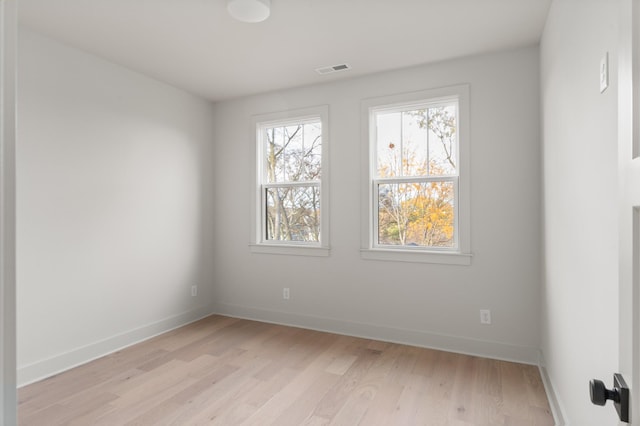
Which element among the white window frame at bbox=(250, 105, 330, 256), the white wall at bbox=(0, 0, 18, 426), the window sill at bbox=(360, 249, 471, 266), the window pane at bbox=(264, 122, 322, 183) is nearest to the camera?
the white wall at bbox=(0, 0, 18, 426)

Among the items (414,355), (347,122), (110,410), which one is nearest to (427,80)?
(347,122)

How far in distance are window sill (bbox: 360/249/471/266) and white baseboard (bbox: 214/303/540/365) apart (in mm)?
663

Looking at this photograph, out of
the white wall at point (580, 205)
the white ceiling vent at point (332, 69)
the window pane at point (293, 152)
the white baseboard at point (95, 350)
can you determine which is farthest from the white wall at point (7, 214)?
the window pane at point (293, 152)

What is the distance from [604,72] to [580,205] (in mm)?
651

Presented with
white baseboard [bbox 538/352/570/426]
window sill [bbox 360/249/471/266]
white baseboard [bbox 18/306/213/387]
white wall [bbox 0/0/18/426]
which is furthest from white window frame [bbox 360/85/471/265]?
white wall [bbox 0/0/18/426]

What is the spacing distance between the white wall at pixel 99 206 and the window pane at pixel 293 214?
0.87m

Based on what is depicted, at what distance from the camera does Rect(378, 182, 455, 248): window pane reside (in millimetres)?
3369

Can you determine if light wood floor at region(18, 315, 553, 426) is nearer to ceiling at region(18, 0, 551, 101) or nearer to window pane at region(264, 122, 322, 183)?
window pane at region(264, 122, 322, 183)

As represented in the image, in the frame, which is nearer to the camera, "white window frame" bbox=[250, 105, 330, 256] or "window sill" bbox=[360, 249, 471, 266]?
"window sill" bbox=[360, 249, 471, 266]

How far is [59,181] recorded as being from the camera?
9.49 ft

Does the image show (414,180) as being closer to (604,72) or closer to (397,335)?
(397,335)

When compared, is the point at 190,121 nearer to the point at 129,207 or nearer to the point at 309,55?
the point at 129,207

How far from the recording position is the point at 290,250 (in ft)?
13.2

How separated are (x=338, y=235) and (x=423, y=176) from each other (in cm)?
103
